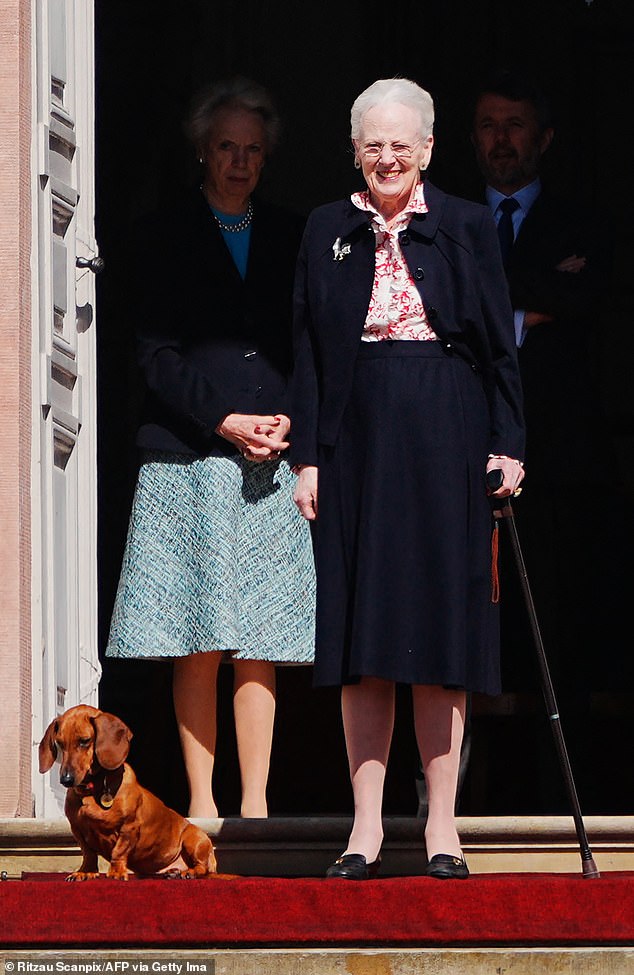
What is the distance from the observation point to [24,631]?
6.18 metres

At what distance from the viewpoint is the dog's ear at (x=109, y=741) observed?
532 cm

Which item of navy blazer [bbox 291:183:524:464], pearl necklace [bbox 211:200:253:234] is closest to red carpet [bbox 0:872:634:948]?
navy blazer [bbox 291:183:524:464]

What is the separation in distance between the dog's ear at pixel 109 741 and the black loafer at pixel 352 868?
0.56 metres

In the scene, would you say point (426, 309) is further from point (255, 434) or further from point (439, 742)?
point (439, 742)

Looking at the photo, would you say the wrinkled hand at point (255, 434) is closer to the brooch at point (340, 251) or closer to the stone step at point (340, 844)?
the brooch at point (340, 251)

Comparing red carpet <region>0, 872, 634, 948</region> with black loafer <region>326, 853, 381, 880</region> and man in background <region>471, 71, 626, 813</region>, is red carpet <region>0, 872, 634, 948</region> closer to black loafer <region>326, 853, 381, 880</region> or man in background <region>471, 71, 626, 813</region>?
black loafer <region>326, 853, 381, 880</region>

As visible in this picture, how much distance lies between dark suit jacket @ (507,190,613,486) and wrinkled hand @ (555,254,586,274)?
16 millimetres

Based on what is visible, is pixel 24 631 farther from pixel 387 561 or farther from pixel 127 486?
pixel 127 486

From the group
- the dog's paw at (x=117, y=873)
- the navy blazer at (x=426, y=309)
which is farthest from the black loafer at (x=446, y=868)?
the navy blazer at (x=426, y=309)

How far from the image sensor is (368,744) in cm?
539

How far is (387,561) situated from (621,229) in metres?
4.29

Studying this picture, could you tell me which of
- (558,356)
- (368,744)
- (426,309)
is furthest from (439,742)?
(558,356)

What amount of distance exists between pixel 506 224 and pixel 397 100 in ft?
4.86

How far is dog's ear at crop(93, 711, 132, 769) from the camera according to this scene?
Answer: 17.5 feet
